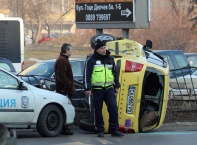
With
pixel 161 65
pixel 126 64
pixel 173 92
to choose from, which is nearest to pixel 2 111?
pixel 126 64

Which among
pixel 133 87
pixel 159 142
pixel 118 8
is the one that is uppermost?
pixel 118 8

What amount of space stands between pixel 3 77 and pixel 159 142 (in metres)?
3.06

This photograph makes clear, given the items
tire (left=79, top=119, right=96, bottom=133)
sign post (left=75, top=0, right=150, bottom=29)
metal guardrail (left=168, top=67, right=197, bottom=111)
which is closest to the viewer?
tire (left=79, top=119, right=96, bottom=133)

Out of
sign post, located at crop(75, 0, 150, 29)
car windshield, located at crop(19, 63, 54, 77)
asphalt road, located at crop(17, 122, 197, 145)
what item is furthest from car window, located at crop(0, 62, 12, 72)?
asphalt road, located at crop(17, 122, 197, 145)

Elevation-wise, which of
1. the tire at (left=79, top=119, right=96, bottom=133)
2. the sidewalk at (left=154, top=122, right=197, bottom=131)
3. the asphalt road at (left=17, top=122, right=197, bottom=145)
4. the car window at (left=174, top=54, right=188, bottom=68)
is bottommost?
the sidewalk at (left=154, top=122, right=197, bottom=131)

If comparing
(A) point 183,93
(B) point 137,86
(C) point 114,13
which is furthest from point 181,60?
(B) point 137,86

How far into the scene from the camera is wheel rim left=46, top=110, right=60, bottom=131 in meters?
11.3

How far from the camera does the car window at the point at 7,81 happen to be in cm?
1085

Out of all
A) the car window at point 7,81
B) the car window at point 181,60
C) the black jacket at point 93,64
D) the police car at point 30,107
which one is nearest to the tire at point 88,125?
the police car at point 30,107

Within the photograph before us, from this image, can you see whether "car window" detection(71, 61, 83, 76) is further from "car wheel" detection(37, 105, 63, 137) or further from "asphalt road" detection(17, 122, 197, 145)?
"car wheel" detection(37, 105, 63, 137)

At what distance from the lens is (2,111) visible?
419 inches

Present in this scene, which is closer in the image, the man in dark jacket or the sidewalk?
the man in dark jacket

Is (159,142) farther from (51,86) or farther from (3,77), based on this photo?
(51,86)

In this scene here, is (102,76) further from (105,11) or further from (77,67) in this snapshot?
(77,67)
